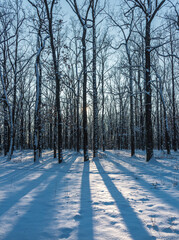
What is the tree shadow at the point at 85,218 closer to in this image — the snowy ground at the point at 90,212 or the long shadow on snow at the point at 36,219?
the snowy ground at the point at 90,212

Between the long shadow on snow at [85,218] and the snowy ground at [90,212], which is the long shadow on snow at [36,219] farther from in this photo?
the long shadow on snow at [85,218]

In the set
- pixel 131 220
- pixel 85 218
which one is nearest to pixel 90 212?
pixel 85 218

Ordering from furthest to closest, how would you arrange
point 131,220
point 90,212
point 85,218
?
point 90,212
point 85,218
point 131,220

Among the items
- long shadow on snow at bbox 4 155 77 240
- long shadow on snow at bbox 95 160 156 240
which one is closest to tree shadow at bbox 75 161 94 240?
long shadow on snow at bbox 4 155 77 240

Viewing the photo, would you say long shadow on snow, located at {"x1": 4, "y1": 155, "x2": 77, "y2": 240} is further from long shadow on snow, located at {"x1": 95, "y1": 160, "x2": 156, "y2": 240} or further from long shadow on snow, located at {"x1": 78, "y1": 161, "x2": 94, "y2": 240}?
long shadow on snow, located at {"x1": 95, "y1": 160, "x2": 156, "y2": 240}

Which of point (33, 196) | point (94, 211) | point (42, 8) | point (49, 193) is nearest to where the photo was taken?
point (94, 211)

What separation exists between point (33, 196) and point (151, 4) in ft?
45.0

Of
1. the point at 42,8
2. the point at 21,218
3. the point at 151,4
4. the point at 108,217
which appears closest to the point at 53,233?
the point at 21,218

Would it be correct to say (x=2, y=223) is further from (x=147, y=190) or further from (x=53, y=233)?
(x=147, y=190)

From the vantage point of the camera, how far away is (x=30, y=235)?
2.79 m

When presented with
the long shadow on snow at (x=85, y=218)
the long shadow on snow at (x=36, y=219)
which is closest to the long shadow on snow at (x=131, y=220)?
the long shadow on snow at (x=85, y=218)

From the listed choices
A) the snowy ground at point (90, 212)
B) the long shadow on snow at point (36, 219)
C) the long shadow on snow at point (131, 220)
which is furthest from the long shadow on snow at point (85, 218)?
the long shadow on snow at point (131, 220)

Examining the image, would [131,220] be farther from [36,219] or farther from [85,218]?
[36,219]

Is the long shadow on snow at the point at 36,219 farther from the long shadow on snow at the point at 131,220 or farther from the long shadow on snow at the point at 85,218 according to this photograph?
the long shadow on snow at the point at 131,220
